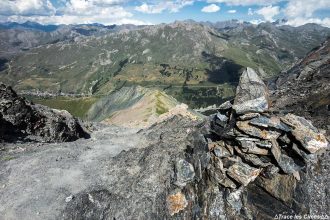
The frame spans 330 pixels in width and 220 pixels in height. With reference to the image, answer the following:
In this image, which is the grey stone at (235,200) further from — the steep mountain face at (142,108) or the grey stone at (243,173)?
the steep mountain face at (142,108)

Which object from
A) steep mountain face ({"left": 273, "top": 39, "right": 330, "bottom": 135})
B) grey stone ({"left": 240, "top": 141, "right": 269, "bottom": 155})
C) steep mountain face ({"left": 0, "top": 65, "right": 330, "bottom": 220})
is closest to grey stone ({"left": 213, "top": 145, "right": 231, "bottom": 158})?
steep mountain face ({"left": 0, "top": 65, "right": 330, "bottom": 220})

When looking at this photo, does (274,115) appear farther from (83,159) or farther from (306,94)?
(83,159)

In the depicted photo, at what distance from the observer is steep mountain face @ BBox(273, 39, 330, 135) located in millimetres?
32381

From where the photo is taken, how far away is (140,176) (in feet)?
112

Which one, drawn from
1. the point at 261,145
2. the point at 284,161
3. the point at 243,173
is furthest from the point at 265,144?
the point at 243,173

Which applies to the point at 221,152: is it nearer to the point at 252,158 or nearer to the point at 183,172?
the point at 252,158

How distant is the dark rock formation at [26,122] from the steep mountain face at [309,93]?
4440 centimetres

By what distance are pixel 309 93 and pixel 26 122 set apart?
1992 inches

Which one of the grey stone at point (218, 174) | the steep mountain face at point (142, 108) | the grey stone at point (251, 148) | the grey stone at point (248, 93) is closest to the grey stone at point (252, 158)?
the grey stone at point (251, 148)

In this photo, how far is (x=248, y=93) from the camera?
100 feet

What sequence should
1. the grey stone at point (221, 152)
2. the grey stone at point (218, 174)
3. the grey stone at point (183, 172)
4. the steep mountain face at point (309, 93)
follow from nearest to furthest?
the grey stone at point (218, 174) → the grey stone at point (221, 152) → the grey stone at point (183, 172) → the steep mountain face at point (309, 93)

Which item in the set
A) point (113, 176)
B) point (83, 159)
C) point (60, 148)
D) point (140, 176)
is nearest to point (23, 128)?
point (60, 148)

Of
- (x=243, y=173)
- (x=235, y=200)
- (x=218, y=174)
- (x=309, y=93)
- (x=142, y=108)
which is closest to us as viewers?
(x=235, y=200)

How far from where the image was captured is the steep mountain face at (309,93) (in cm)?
3238
